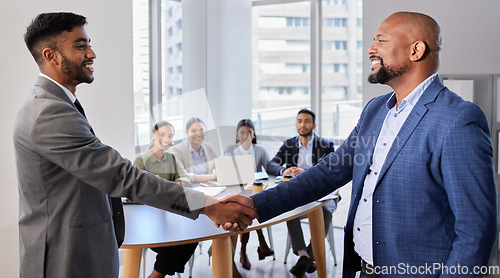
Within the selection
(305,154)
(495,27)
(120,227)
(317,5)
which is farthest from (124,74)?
(495,27)

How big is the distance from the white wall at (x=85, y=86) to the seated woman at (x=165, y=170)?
56 cm

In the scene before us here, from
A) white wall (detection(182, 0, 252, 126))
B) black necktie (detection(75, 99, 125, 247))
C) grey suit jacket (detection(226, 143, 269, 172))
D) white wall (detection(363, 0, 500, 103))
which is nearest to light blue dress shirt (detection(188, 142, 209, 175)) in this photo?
grey suit jacket (detection(226, 143, 269, 172))

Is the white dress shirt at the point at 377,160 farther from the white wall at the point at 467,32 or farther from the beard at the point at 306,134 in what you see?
the white wall at the point at 467,32

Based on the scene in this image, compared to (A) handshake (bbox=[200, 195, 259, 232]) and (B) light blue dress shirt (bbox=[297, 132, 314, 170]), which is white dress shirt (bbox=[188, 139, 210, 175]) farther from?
(A) handshake (bbox=[200, 195, 259, 232])

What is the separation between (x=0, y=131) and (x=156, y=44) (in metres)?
2.33

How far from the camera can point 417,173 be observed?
164 centimetres

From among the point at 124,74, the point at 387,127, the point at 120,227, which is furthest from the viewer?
the point at 124,74

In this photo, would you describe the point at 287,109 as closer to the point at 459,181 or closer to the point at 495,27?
the point at 495,27

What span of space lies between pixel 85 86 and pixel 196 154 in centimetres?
98

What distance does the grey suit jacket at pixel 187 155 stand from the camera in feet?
12.1

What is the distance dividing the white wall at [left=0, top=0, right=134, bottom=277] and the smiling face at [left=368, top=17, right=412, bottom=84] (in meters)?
2.53

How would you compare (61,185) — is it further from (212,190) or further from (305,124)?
(305,124)

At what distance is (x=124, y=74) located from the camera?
4.22 m

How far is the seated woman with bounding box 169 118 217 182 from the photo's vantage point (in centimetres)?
351
